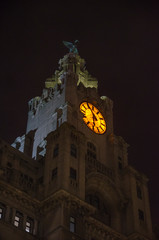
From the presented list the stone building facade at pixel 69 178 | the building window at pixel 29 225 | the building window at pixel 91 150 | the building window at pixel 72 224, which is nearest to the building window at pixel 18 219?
the stone building facade at pixel 69 178

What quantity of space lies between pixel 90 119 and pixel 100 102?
6.65 meters

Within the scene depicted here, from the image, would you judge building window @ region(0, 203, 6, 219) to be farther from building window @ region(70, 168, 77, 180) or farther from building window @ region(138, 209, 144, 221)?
building window @ region(138, 209, 144, 221)

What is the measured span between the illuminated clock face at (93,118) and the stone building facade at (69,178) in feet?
1.59

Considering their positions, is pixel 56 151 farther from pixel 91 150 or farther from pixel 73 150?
pixel 91 150

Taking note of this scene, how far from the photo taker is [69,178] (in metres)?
62.2

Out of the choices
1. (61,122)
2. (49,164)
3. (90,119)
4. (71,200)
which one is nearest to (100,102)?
(90,119)

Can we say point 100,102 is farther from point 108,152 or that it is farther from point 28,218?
point 28,218

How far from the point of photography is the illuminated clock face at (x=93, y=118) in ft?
257

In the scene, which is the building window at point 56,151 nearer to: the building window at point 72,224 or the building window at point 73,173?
the building window at point 73,173

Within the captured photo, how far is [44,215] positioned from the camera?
6053cm

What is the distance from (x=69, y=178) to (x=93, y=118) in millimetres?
19741

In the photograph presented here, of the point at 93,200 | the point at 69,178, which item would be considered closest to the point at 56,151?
the point at 69,178

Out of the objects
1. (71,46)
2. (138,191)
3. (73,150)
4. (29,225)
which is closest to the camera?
(29,225)

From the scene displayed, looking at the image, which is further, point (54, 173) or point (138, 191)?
point (138, 191)
